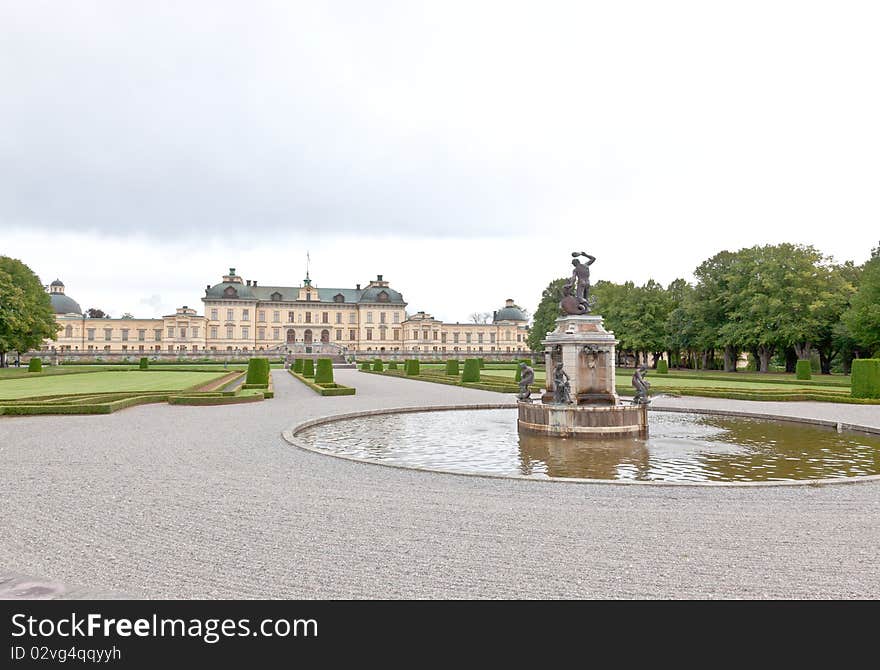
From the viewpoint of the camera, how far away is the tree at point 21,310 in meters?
46.4

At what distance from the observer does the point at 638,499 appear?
24.4 ft

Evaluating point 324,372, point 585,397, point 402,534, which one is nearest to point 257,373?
point 324,372

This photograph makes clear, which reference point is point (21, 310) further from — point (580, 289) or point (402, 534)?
point (402, 534)

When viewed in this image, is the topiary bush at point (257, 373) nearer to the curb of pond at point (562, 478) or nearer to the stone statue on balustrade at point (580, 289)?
the curb of pond at point (562, 478)

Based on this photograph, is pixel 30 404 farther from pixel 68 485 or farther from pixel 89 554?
pixel 89 554

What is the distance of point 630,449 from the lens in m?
12.2

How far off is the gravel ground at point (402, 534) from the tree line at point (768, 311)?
3081 cm

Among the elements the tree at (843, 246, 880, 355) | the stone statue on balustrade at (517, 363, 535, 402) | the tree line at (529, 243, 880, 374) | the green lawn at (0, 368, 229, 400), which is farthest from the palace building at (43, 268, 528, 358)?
the stone statue on balustrade at (517, 363, 535, 402)

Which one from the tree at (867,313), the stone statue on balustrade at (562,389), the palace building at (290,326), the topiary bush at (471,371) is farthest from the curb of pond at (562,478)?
the palace building at (290,326)

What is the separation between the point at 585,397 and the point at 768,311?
1428 inches

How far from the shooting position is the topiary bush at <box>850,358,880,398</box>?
876 inches

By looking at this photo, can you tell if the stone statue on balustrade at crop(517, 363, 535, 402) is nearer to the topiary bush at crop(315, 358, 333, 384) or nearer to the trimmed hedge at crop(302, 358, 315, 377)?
the topiary bush at crop(315, 358, 333, 384)

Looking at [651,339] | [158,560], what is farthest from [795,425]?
[651,339]
